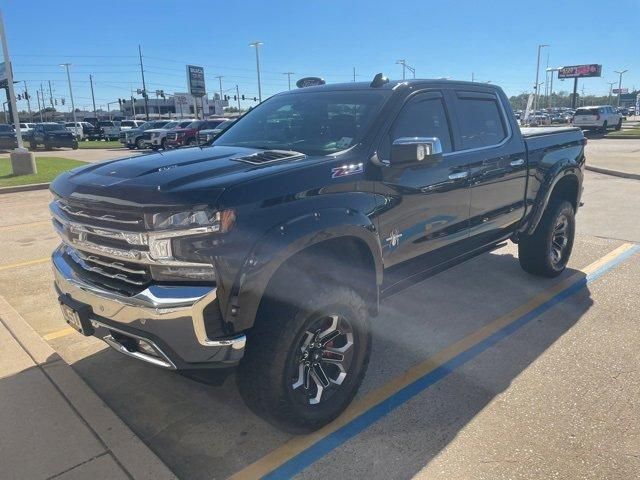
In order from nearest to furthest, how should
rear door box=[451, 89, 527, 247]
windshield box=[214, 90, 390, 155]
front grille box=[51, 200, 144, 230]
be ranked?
1. front grille box=[51, 200, 144, 230]
2. windshield box=[214, 90, 390, 155]
3. rear door box=[451, 89, 527, 247]

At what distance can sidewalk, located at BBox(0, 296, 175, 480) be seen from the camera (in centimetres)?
265

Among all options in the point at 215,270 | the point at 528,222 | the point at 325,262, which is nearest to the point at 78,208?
the point at 215,270

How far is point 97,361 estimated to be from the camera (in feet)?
12.6

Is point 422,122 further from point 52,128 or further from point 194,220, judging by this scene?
point 52,128

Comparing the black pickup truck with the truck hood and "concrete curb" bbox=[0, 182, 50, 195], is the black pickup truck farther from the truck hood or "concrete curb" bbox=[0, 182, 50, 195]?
"concrete curb" bbox=[0, 182, 50, 195]

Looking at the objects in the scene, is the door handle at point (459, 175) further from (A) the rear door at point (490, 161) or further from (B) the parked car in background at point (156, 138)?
(B) the parked car in background at point (156, 138)

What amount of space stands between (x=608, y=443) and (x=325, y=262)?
6.04ft

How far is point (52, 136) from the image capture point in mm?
Result: 30953

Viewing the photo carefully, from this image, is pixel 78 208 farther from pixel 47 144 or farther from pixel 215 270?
pixel 47 144

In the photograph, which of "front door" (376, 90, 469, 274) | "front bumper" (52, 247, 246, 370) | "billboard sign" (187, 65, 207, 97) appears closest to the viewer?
"front bumper" (52, 247, 246, 370)

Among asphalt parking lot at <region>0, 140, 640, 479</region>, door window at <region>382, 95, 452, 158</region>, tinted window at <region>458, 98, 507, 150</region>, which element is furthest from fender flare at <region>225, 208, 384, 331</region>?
tinted window at <region>458, 98, 507, 150</region>

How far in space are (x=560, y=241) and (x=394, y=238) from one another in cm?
308

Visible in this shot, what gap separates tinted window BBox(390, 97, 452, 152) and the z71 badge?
45 cm

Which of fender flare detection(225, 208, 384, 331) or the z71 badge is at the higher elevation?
the z71 badge
